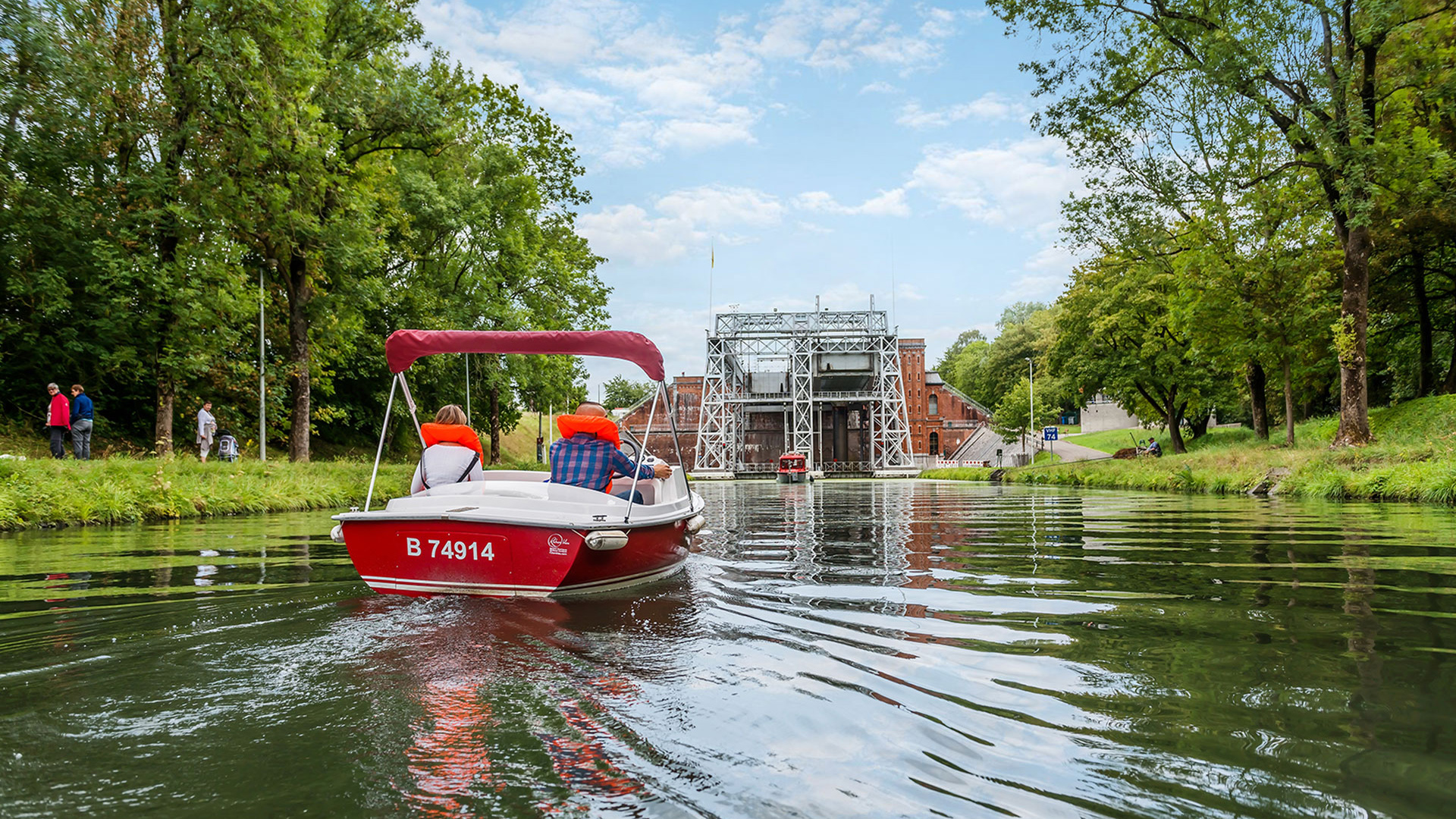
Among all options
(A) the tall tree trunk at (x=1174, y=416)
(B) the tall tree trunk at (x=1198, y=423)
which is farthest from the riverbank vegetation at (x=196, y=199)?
(B) the tall tree trunk at (x=1198, y=423)

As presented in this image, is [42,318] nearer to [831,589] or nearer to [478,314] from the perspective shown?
[478,314]

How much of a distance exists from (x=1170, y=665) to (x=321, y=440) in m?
30.5

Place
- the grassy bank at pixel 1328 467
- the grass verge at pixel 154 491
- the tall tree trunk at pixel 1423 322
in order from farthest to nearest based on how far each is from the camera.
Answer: the tall tree trunk at pixel 1423 322
the grassy bank at pixel 1328 467
the grass verge at pixel 154 491

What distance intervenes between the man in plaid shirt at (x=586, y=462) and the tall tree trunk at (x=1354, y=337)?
16.6m

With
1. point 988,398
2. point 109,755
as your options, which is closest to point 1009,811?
point 109,755

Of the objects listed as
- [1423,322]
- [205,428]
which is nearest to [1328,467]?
[1423,322]

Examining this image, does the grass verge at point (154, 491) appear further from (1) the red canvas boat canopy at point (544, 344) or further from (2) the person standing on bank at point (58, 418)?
(1) the red canvas boat canopy at point (544, 344)

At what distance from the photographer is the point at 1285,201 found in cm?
2048

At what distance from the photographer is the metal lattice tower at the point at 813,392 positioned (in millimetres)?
60188

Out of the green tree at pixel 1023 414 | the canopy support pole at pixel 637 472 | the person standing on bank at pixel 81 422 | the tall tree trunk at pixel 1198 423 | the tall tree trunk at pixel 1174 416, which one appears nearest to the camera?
the canopy support pole at pixel 637 472

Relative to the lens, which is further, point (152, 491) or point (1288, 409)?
point (1288, 409)

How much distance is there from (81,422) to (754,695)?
59.8 ft

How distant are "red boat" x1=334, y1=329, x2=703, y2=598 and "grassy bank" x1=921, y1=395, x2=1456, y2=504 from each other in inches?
520

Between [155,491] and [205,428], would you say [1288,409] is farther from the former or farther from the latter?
[205,428]
